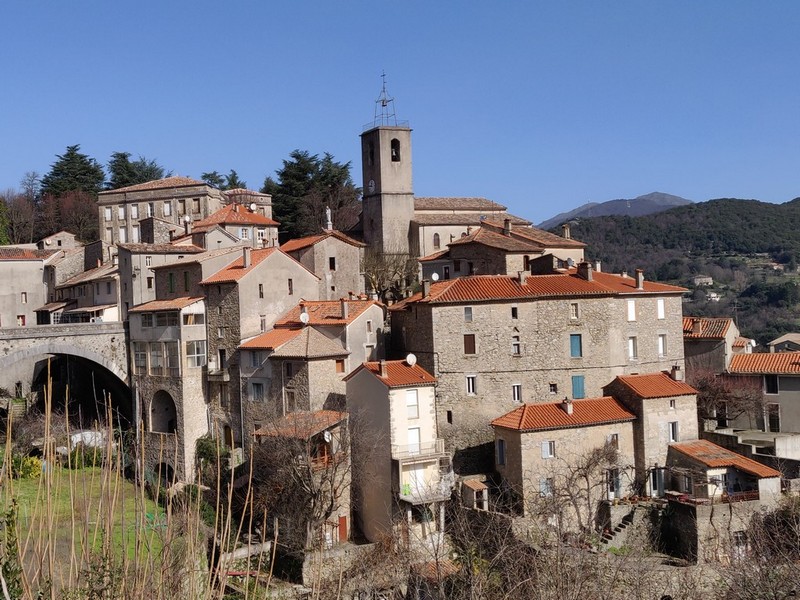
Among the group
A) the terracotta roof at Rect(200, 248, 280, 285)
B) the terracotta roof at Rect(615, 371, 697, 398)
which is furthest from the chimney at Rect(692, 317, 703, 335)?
the terracotta roof at Rect(200, 248, 280, 285)

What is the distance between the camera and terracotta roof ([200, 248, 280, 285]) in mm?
40562

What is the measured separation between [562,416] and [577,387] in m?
3.96

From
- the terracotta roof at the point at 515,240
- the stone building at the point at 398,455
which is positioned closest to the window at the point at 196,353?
the stone building at the point at 398,455

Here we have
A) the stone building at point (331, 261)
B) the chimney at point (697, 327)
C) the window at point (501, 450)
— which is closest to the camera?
the window at point (501, 450)

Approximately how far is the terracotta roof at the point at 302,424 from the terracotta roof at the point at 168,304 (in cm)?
819

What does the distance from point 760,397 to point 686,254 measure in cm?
8312

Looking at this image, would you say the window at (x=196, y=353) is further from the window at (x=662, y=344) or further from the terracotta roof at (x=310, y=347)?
the window at (x=662, y=344)

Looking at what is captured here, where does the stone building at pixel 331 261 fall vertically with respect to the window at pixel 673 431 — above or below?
above

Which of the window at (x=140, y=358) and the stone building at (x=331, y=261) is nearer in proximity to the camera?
the window at (x=140, y=358)

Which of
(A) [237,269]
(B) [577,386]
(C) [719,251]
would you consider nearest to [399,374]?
(B) [577,386]

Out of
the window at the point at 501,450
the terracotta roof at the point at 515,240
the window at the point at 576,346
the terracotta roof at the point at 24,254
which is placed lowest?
the window at the point at 501,450

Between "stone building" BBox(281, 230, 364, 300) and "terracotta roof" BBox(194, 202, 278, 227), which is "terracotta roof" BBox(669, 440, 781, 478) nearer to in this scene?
"stone building" BBox(281, 230, 364, 300)

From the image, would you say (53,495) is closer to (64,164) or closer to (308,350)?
(308,350)

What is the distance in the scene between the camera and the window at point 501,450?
3562 centimetres
